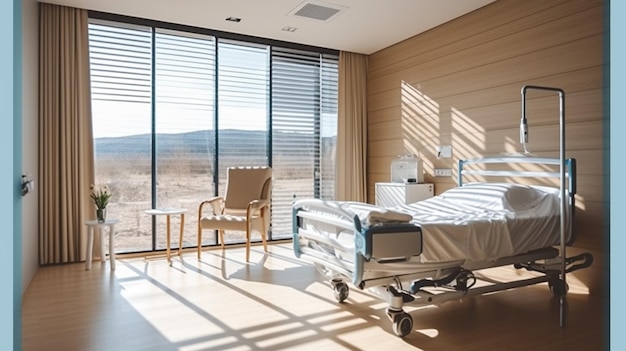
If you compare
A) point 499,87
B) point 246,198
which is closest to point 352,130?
point 246,198

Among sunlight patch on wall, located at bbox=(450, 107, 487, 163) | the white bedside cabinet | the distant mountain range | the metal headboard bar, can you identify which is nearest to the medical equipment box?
the white bedside cabinet

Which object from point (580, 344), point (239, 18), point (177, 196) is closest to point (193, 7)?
point (239, 18)

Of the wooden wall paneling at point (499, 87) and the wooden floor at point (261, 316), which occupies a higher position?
the wooden wall paneling at point (499, 87)

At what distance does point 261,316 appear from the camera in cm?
298

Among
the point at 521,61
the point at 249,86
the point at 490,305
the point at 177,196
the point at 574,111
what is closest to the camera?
the point at 490,305

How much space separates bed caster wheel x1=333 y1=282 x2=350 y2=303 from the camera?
328 centimetres

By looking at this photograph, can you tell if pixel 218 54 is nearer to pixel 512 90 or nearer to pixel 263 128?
pixel 263 128

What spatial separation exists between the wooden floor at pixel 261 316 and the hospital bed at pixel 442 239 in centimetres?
20

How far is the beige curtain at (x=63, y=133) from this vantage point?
451cm

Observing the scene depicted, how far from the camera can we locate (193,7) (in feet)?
15.1

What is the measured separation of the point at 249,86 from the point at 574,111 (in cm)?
393

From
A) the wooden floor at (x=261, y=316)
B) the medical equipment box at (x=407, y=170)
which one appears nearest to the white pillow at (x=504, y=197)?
the wooden floor at (x=261, y=316)

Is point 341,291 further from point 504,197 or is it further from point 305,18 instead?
point 305,18

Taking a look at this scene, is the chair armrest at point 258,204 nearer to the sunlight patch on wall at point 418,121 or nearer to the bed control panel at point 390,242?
the sunlight patch on wall at point 418,121
